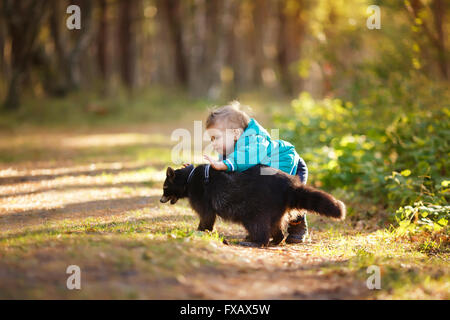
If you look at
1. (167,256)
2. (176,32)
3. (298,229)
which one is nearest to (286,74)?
(176,32)

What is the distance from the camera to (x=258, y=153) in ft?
18.1

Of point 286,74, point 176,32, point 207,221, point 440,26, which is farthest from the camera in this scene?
point 286,74

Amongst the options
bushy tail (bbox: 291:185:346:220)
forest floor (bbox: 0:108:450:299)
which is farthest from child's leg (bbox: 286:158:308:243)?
bushy tail (bbox: 291:185:346:220)

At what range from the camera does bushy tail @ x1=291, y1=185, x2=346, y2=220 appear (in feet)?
17.1

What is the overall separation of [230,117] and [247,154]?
20.0 inches

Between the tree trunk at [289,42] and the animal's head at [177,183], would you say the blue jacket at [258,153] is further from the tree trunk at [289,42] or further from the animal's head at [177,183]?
the tree trunk at [289,42]

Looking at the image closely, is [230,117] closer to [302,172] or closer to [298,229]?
[302,172]

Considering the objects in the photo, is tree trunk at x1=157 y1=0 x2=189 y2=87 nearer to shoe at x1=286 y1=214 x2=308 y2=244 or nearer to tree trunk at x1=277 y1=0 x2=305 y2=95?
tree trunk at x1=277 y1=0 x2=305 y2=95

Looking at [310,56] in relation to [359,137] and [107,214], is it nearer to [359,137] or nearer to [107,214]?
[359,137]

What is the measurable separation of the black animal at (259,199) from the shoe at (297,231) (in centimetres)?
49

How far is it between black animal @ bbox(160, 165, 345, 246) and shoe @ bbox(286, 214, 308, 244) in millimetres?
487

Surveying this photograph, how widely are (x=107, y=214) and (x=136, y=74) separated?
21460 mm
